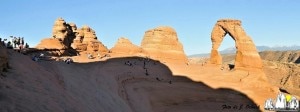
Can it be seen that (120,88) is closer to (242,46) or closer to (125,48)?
(242,46)

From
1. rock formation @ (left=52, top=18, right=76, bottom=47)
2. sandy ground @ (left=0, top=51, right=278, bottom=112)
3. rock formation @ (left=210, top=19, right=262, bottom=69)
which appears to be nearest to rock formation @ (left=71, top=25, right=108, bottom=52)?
rock formation @ (left=52, top=18, right=76, bottom=47)

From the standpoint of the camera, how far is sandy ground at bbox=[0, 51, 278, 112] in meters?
12.6

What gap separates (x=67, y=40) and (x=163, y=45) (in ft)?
60.9

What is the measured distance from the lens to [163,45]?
65438 mm

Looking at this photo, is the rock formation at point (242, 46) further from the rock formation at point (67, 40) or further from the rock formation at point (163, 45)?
the rock formation at point (67, 40)

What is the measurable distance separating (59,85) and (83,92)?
2251mm

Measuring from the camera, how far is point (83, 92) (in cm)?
1839

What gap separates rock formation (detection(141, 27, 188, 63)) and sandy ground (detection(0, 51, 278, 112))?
10.8m

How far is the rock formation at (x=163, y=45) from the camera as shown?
212ft

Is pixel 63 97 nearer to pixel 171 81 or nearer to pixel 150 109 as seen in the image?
pixel 150 109

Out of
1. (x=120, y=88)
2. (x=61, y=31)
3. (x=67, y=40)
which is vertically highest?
(x=61, y=31)

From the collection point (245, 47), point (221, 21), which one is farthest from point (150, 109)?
point (221, 21)

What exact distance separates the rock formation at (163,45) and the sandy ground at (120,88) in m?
10.8

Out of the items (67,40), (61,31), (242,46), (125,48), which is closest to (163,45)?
(125,48)
